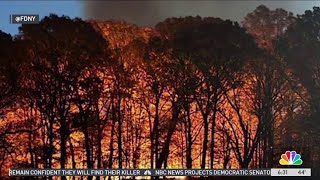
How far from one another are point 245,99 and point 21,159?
6.26 metres

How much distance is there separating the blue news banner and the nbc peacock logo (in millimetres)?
227

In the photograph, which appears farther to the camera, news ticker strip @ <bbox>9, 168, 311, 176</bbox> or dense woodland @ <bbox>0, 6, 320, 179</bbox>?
dense woodland @ <bbox>0, 6, 320, 179</bbox>

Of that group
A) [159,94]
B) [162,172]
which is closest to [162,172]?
[162,172]

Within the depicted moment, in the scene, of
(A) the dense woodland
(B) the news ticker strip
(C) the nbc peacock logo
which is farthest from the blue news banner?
(A) the dense woodland

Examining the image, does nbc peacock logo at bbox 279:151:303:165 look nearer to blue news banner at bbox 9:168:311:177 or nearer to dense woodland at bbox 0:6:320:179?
blue news banner at bbox 9:168:311:177

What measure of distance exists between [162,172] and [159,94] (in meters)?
3.62

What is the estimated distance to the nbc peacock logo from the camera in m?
9.99

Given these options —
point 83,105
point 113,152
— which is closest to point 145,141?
point 113,152

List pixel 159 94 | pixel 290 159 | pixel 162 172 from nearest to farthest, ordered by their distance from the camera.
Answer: pixel 162 172 → pixel 290 159 → pixel 159 94

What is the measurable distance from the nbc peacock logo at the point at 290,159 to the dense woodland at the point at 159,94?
133 centimetres

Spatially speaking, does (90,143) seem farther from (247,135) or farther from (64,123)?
(247,135)

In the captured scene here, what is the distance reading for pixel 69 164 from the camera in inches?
489

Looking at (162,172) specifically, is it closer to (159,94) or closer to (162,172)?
(162,172)

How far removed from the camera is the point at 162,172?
9.93 meters
